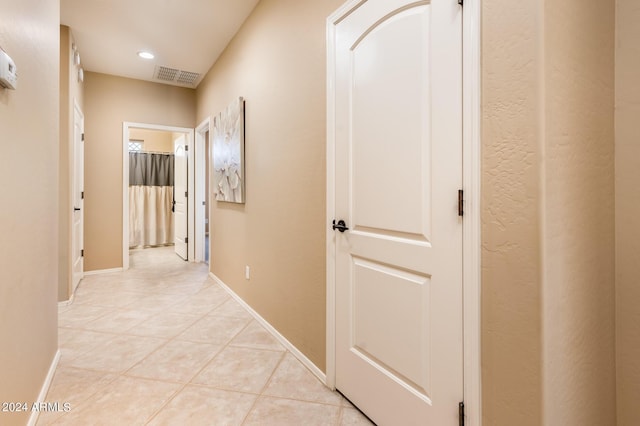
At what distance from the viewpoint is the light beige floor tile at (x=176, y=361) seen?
195 cm

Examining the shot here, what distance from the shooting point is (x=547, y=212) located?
3.07ft

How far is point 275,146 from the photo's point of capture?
2533mm

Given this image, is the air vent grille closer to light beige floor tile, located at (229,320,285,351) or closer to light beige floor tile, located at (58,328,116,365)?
light beige floor tile, located at (58,328,116,365)

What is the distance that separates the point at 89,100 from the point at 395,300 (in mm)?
4888

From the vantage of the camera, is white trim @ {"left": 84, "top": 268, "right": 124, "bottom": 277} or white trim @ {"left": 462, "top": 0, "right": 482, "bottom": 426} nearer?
white trim @ {"left": 462, "top": 0, "right": 482, "bottom": 426}

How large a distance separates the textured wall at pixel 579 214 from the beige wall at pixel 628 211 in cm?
2

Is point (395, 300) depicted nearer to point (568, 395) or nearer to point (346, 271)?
point (346, 271)

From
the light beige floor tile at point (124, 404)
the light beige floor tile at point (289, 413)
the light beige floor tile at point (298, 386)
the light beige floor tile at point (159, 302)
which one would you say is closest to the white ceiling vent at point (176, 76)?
the light beige floor tile at point (159, 302)

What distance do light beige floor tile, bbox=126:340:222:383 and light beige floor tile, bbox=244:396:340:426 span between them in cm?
53

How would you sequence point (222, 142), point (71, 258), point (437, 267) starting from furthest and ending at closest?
point (222, 142) < point (71, 258) < point (437, 267)

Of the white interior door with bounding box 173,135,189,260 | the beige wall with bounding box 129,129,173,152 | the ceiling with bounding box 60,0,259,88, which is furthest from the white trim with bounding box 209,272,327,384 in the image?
the beige wall with bounding box 129,129,173,152

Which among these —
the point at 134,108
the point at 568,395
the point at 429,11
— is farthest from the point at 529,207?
the point at 134,108

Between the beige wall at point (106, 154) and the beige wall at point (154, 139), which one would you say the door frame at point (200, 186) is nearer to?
the beige wall at point (106, 154)

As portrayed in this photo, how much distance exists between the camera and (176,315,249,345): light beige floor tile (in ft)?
8.06
